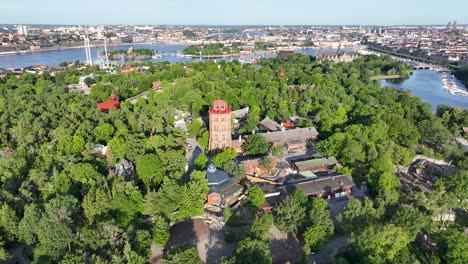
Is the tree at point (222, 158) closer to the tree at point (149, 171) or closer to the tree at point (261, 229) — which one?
the tree at point (149, 171)

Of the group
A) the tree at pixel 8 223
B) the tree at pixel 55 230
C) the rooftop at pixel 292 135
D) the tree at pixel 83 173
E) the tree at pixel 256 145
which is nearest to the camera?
the tree at pixel 55 230

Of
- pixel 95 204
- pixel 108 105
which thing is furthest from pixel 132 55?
pixel 95 204

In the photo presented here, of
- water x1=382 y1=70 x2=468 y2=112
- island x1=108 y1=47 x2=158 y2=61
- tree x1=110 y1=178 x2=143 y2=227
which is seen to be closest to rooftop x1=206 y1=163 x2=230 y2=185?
tree x1=110 y1=178 x2=143 y2=227

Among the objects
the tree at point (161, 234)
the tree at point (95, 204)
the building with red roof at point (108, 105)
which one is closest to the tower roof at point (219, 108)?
the tree at point (95, 204)

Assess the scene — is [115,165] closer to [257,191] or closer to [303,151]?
[257,191]

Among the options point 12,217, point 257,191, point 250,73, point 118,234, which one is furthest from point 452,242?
point 250,73

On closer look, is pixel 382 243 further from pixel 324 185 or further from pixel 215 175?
pixel 215 175
